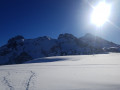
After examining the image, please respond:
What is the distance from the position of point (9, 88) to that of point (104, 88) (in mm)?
3969

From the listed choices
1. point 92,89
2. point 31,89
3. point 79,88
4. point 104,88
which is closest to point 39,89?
point 31,89

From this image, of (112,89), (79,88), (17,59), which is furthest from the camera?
(17,59)

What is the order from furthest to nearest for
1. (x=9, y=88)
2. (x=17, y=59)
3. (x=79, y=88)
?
(x=17, y=59)
(x=9, y=88)
(x=79, y=88)

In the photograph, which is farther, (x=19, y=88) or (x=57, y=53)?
(x=57, y=53)

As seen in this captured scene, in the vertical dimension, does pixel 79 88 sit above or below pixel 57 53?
below

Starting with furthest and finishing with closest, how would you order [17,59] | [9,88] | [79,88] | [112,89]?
[17,59] → [9,88] → [79,88] → [112,89]

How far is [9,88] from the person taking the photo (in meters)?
5.17

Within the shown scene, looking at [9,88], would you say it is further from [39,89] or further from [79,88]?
[79,88]

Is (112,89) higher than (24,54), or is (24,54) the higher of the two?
(24,54)

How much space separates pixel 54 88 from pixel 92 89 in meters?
1.53

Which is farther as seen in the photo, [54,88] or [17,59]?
[17,59]

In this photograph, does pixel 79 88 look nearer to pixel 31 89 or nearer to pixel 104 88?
pixel 104 88

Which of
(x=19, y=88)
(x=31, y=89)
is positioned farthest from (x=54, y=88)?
(x=19, y=88)

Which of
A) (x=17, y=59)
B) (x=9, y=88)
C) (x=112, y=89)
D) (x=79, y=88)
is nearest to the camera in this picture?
(x=112, y=89)
